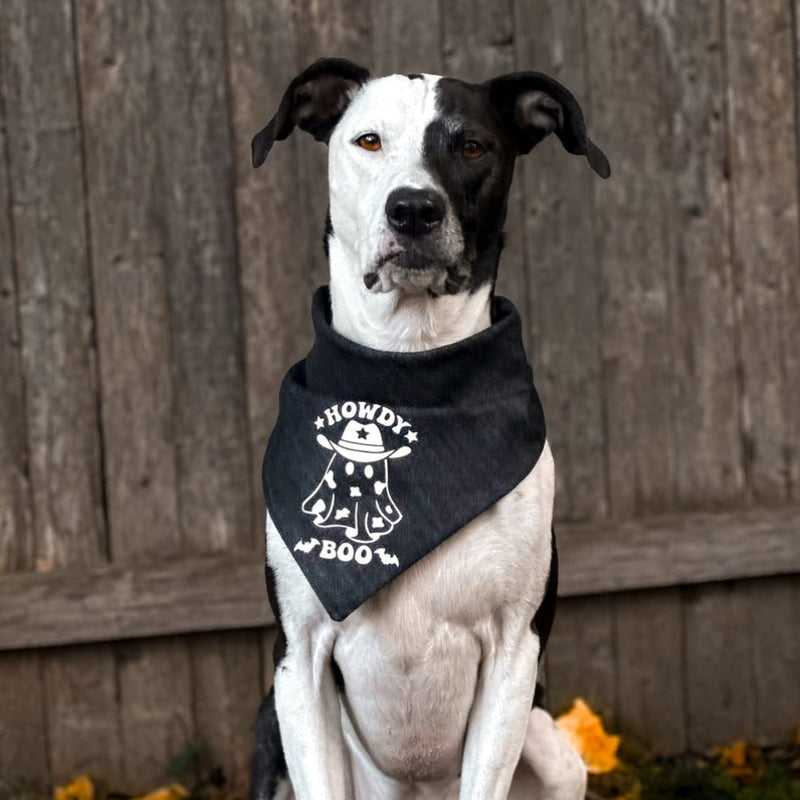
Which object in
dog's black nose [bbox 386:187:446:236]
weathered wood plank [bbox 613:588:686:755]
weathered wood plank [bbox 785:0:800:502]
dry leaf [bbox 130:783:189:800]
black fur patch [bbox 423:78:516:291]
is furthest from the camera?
weathered wood plank [bbox 613:588:686:755]

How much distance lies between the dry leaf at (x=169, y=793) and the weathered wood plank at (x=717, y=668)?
1557 millimetres

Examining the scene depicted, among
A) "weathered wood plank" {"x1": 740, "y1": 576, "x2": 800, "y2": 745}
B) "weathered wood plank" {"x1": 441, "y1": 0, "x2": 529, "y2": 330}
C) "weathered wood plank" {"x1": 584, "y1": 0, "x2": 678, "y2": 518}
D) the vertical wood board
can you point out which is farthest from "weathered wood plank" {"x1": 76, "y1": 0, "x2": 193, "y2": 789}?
"weathered wood plank" {"x1": 740, "y1": 576, "x2": 800, "y2": 745}

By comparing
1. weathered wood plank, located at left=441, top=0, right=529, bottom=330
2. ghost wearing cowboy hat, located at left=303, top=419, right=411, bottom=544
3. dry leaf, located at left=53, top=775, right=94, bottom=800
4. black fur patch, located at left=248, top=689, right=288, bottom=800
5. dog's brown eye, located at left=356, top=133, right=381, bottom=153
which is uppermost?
weathered wood plank, located at left=441, top=0, right=529, bottom=330

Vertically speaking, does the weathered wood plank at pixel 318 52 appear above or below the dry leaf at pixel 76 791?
above

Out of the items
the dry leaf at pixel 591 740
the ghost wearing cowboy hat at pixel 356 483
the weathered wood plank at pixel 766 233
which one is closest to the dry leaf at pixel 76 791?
the dry leaf at pixel 591 740

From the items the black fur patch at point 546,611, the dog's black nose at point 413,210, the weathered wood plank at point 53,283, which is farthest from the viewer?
the weathered wood plank at point 53,283

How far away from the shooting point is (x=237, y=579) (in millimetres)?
4082

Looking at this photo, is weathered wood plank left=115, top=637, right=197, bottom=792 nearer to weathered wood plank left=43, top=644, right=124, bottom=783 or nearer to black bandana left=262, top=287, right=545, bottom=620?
weathered wood plank left=43, top=644, right=124, bottom=783

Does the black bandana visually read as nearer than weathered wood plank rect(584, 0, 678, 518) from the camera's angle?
Yes

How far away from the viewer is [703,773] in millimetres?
4039

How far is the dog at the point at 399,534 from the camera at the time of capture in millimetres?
2729

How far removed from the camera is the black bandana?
8.97ft

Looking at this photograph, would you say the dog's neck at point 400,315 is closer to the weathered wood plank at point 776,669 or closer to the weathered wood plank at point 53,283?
the weathered wood plank at point 53,283

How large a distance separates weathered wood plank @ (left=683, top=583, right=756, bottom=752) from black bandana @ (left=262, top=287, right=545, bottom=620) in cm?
179
